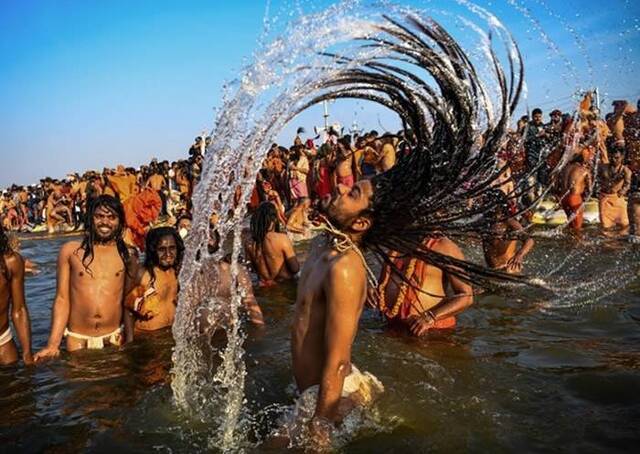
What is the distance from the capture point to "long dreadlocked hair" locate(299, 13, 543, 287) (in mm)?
3174

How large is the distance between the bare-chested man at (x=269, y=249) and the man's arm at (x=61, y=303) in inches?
99.6

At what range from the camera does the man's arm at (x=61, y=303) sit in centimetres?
448

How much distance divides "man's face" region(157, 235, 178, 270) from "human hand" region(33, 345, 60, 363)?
1.18m

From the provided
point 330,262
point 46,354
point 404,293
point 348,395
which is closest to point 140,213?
point 46,354

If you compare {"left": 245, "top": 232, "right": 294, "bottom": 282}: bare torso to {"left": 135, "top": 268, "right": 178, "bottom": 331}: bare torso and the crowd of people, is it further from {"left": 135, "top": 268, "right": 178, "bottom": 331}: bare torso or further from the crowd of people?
{"left": 135, "top": 268, "right": 178, "bottom": 331}: bare torso

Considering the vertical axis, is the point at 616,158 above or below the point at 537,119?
below

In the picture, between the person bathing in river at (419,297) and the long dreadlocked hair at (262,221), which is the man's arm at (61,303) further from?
the person bathing in river at (419,297)

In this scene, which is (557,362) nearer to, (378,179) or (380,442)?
(380,442)

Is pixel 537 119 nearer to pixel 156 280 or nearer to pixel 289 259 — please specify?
pixel 289 259

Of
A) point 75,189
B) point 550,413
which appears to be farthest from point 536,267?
point 75,189

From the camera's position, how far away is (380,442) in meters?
3.15

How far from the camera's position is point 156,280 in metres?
5.24

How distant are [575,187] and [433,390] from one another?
7.31m

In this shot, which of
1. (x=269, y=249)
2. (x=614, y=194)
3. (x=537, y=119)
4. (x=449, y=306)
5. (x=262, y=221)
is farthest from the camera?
(x=537, y=119)
